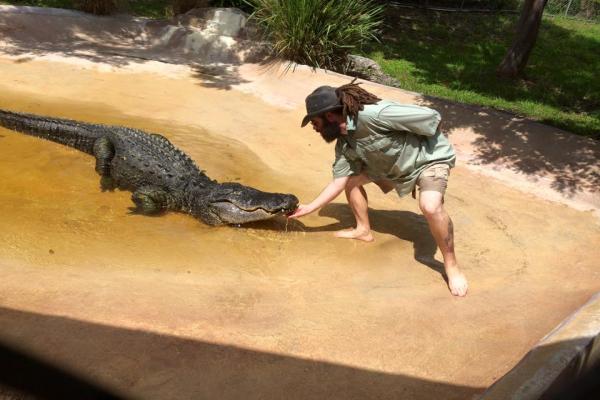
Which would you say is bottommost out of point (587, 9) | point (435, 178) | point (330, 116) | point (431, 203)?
point (431, 203)

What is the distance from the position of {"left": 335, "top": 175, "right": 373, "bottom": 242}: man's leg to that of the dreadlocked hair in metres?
0.73

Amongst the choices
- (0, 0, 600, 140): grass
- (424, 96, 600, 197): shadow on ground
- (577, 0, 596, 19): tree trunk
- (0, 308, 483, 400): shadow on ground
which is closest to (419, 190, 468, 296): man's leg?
(0, 308, 483, 400): shadow on ground

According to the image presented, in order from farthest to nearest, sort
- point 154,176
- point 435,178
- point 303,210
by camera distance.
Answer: point 154,176
point 303,210
point 435,178

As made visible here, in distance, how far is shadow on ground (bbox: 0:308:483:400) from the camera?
106 inches

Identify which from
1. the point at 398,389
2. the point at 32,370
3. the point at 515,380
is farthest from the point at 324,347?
the point at 32,370

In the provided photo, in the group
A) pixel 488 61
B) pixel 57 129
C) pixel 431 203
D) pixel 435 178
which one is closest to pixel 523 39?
pixel 488 61

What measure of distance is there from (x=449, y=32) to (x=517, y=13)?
10.3ft

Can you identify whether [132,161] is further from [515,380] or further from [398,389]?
[515,380]

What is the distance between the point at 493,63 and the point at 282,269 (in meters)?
8.51

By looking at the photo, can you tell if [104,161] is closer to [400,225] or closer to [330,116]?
[330,116]

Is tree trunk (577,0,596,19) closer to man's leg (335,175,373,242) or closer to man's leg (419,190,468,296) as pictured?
man's leg (335,175,373,242)

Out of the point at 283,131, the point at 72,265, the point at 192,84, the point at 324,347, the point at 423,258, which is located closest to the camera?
the point at 324,347

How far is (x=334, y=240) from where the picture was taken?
4.61 m

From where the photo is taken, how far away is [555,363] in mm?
2621
